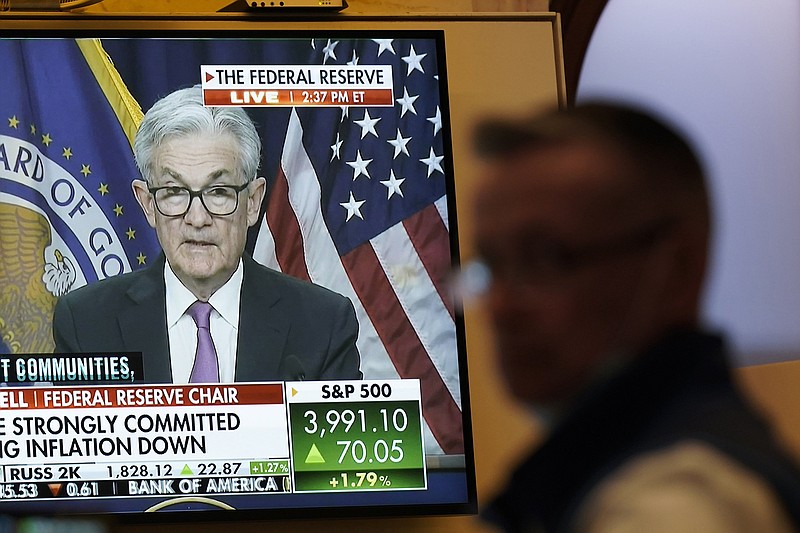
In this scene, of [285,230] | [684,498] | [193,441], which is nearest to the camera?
[684,498]

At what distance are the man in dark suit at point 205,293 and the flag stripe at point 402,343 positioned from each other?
78mm

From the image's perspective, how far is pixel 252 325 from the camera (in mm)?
4043

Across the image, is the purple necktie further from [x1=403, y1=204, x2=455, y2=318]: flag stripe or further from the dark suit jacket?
[x1=403, y1=204, x2=455, y2=318]: flag stripe

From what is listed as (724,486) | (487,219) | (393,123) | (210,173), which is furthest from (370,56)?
(724,486)

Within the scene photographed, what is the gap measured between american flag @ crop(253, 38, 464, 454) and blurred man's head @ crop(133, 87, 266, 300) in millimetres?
84

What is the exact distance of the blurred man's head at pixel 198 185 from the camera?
13.4ft

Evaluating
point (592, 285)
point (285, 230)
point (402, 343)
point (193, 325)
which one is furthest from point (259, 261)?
point (592, 285)

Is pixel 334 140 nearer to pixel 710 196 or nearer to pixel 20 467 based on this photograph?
pixel 20 467

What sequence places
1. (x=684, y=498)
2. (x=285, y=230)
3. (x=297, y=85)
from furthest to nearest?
(x=297, y=85) < (x=285, y=230) < (x=684, y=498)

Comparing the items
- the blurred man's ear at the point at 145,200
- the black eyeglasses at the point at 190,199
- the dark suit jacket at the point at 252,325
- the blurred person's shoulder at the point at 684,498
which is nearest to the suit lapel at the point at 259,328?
the dark suit jacket at the point at 252,325

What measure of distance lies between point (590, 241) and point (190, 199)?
3.02 m

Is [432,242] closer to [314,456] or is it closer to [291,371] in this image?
[291,371]

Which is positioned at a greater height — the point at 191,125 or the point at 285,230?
the point at 191,125

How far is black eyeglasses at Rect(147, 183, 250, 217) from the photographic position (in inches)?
161
